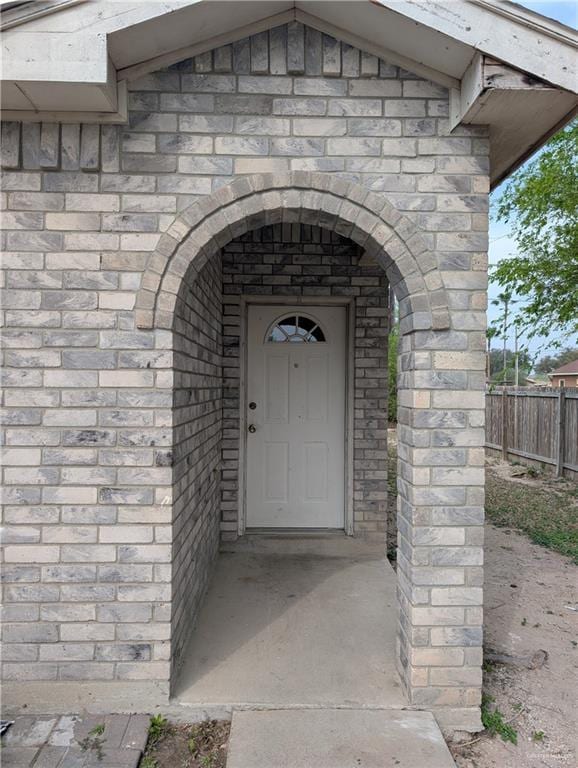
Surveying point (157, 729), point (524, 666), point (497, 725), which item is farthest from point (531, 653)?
point (157, 729)

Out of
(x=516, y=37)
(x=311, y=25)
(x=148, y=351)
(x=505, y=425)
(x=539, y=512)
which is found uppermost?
(x=311, y=25)

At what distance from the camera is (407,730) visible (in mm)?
2299

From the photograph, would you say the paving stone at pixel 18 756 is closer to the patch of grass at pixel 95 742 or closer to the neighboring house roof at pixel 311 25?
the patch of grass at pixel 95 742

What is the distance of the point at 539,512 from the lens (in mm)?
6738

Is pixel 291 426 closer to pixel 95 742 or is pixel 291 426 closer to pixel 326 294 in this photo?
pixel 326 294

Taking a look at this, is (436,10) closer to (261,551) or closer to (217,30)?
(217,30)

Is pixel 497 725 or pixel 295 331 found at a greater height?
pixel 295 331

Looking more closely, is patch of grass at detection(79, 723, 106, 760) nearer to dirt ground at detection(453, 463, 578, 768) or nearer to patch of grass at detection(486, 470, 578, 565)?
dirt ground at detection(453, 463, 578, 768)

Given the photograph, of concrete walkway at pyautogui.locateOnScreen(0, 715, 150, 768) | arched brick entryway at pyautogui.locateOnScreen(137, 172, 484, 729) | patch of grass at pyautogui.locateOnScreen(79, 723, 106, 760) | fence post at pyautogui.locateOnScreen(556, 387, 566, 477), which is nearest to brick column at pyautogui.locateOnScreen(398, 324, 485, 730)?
arched brick entryway at pyautogui.locateOnScreen(137, 172, 484, 729)

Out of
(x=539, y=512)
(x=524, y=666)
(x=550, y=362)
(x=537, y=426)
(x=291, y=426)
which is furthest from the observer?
(x=550, y=362)

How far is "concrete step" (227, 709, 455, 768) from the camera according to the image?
2.10m

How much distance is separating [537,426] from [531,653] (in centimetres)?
761

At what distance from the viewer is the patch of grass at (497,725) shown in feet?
7.80

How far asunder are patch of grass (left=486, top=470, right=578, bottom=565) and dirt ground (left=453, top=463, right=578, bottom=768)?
0.37m
